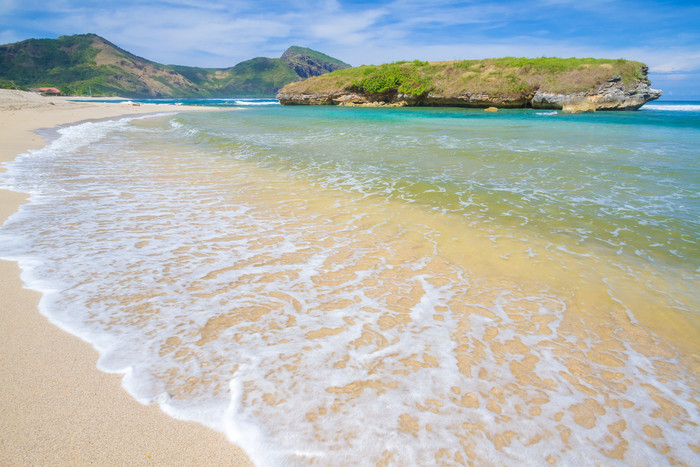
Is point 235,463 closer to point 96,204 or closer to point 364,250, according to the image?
point 364,250

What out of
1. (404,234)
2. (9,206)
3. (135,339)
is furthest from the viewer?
(9,206)

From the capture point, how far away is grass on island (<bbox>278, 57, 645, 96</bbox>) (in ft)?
155

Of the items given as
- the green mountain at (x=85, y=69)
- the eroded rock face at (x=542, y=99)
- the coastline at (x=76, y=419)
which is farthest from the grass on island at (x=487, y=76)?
the green mountain at (x=85, y=69)

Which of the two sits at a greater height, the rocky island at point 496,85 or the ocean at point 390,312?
the rocky island at point 496,85

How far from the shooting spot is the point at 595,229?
5027mm

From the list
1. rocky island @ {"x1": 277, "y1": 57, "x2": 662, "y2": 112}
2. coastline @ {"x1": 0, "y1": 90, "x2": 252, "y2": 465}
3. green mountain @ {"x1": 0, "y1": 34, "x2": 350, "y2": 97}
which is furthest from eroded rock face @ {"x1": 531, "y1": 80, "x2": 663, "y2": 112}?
green mountain @ {"x1": 0, "y1": 34, "x2": 350, "y2": 97}

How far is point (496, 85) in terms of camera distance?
5106 centimetres

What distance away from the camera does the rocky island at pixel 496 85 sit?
4641cm

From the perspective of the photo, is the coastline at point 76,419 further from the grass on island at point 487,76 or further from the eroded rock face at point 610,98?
the grass on island at point 487,76

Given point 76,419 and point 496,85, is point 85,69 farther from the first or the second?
point 76,419

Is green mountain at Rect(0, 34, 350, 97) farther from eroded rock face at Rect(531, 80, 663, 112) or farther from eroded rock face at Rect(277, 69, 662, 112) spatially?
Answer: eroded rock face at Rect(531, 80, 663, 112)

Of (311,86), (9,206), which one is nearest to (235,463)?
(9,206)

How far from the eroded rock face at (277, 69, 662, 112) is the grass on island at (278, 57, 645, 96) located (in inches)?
29.7

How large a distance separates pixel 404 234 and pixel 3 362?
4.03 m
